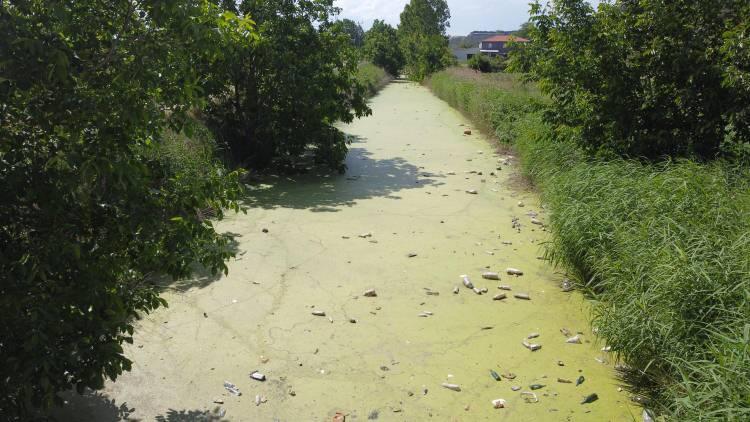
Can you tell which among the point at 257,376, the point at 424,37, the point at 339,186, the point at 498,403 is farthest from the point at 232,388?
the point at 424,37

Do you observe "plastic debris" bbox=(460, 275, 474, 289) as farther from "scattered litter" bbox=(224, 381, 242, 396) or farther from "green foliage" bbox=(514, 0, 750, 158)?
"green foliage" bbox=(514, 0, 750, 158)

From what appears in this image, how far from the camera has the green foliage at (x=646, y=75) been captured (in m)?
6.41

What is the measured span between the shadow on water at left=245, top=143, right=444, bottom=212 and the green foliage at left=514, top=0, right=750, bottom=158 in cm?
264

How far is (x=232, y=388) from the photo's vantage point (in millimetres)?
3682

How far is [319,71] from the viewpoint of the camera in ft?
30.2

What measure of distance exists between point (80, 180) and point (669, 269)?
326cm

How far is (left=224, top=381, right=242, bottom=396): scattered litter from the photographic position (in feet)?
11.9

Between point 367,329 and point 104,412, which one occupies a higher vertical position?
point 104,412

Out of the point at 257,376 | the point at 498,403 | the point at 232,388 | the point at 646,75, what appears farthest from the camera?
the point at 646,75

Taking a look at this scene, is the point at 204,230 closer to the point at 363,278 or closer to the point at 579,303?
the point at 363,278

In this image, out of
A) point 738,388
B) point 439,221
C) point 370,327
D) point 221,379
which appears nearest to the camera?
point 738,388

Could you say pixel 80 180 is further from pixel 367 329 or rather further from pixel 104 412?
pixel 367 329

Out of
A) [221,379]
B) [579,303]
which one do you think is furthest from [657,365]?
[221,379]

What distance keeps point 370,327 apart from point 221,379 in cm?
120
